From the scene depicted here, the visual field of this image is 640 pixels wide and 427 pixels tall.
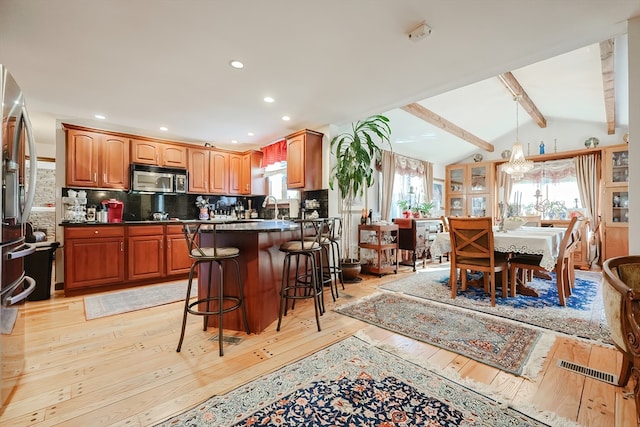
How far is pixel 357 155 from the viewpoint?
159 inches

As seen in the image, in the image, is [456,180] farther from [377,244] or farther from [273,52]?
[273,52]

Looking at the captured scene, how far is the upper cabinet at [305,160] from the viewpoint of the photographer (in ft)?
13.4

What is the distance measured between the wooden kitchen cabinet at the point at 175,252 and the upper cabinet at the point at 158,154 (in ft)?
3.66

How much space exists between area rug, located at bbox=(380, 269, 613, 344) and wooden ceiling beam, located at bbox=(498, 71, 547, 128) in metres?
2.88

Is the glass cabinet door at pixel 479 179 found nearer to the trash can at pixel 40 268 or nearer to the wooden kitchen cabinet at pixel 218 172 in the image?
the wooden kitchen cabinet at pixel 218 172

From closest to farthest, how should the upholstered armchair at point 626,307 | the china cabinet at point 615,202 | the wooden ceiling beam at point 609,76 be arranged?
the upholstered armchair at point 626,307 < the wooden ceiling beam at point 609,76 < the china cabinet at point 615,202

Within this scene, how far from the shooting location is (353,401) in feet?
4.92

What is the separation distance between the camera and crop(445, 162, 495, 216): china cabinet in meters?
6.77

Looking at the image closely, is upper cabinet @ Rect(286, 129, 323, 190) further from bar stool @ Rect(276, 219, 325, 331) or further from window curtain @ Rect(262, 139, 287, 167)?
bar stool @ Rect(276, 219, 325, 331)

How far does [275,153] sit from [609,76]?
4582mm

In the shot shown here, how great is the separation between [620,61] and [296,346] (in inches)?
183

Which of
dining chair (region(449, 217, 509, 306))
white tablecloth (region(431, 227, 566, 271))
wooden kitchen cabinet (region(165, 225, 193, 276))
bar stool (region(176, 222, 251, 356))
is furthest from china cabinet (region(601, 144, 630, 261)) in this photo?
wooden kitchen cabinet (region(165, 225, 193, 276))

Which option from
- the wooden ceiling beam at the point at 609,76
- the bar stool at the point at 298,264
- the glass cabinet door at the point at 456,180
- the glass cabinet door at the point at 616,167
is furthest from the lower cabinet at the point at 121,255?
the glass cabinet door at the point at 616,167

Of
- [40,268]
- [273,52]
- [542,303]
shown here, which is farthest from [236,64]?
[542,303]
